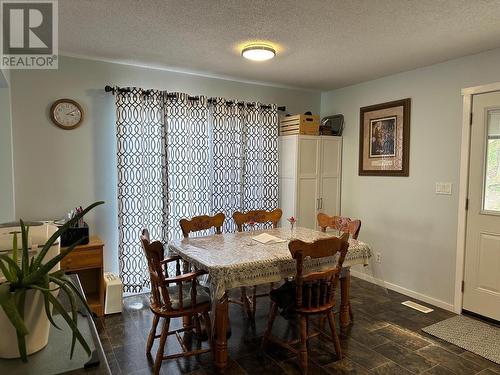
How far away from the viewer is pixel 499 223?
3.11 m

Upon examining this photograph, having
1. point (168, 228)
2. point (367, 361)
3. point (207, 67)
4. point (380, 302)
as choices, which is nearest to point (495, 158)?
point (380, 302)

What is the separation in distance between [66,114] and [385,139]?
3565mm

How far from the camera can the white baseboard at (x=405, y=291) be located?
11.6 feet

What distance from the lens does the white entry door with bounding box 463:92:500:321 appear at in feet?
10.3

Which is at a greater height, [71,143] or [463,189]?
[71,143]

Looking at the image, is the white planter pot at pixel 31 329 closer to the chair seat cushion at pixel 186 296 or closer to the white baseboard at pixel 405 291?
the chair seat cushion at pixel 186 296

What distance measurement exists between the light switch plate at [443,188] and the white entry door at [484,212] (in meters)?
0.20

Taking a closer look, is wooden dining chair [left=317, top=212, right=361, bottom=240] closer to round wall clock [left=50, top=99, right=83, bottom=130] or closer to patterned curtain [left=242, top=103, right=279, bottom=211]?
patterned curtain [left=242, top=103, right=279, bottom=211]

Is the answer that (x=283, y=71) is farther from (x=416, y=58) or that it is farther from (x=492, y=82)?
(x=492, y=82)

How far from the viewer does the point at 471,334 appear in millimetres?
2967

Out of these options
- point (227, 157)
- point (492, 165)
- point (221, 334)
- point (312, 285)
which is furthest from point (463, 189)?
point (221, 334)

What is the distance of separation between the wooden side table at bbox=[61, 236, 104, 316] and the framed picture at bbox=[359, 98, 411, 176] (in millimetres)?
3259

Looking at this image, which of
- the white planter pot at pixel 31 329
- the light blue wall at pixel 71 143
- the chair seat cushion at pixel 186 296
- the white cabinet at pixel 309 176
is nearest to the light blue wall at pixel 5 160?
the light blue wall at pixel 71 143

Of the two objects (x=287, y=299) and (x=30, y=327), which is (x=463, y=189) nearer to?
(x=287, y=299)
